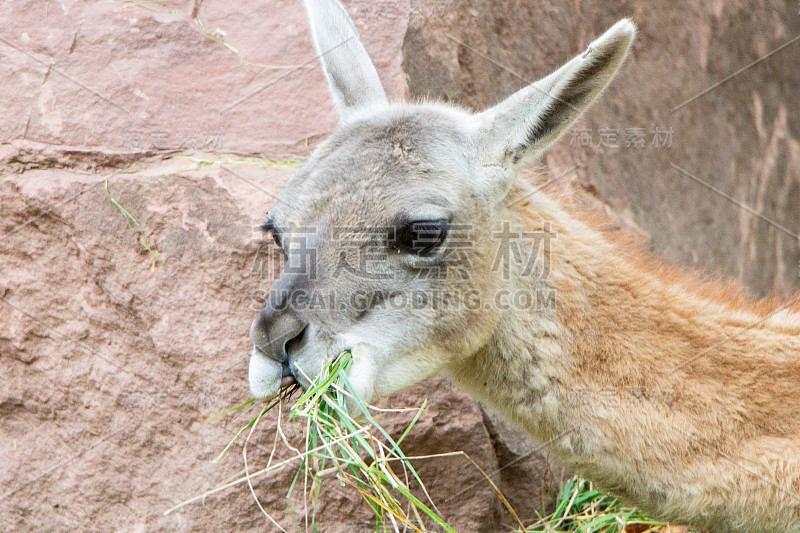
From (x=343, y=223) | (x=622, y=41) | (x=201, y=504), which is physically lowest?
(x=201, y=504)

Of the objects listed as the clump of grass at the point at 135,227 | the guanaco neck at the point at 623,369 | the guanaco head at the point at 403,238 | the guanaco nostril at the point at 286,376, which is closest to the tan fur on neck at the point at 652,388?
the guanaco neck at the point at 623,369

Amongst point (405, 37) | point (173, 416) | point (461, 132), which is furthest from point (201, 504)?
point (405, 37)

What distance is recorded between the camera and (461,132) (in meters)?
4.12

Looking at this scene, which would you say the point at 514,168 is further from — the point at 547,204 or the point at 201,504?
the point at 201,504

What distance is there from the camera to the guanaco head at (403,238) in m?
Result: 3.69

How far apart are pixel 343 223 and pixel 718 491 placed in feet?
7.20

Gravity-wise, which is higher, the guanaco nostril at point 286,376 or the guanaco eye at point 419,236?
the guanaco eye at point 419,236

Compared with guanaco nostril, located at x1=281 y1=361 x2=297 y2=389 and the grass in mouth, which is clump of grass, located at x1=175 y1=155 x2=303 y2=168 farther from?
guanaco nostril, located at x1=281 y1=361 x2=297 y2=389

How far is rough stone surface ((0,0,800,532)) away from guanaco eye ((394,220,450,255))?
4.80ft

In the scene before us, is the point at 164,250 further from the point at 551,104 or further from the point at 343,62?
the point at 551,104

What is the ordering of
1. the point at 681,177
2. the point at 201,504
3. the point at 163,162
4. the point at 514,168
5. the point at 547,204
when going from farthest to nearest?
the point at 681,177 < the point at 163,162 < the point at 201,504 < the point at 547,204 < the point at 514,168

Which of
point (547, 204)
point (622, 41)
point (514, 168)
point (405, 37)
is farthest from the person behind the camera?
point (405, 37)

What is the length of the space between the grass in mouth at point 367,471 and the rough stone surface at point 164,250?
16 cm

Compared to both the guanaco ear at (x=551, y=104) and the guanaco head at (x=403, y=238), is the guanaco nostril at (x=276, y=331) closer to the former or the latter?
the guanaco head at (x=403, y=238)
